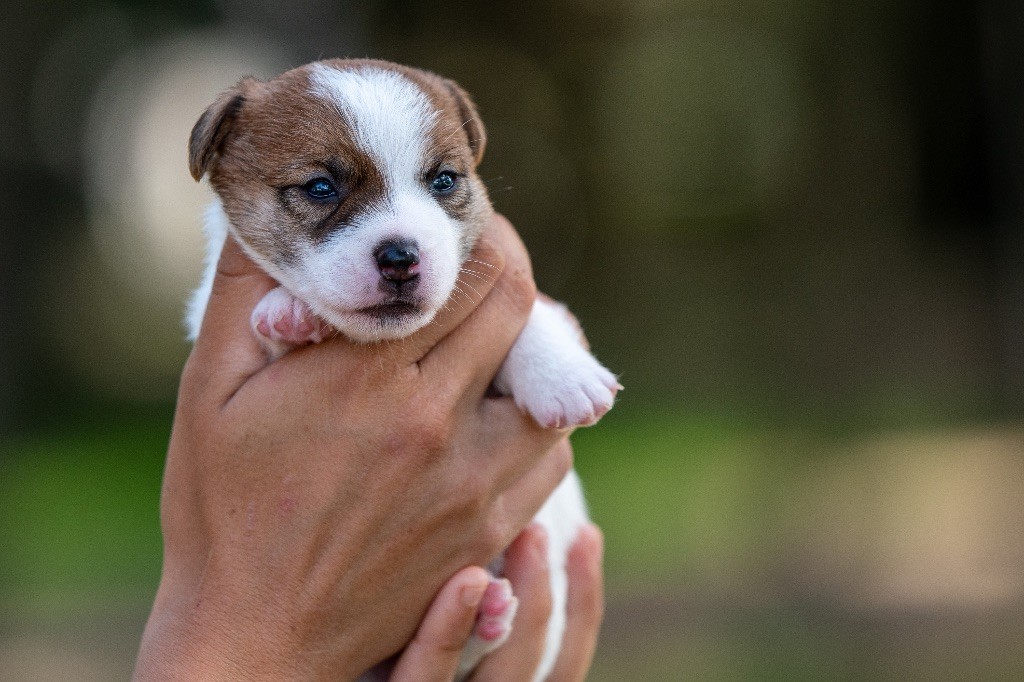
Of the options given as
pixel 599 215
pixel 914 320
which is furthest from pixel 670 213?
pixel 914 320

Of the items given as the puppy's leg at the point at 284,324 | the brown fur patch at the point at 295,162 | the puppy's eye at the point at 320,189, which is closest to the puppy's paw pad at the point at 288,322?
the puppy's leg at the point at 284,324

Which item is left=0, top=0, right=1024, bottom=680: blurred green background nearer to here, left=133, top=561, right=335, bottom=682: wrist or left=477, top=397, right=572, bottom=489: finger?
left=477, top=397, right=572, bottom=489: finger

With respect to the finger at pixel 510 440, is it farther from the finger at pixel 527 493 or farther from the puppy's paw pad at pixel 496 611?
the puppy's paw pad at pixel 496 611

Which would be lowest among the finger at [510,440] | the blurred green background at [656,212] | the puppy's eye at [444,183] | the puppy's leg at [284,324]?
the blurred green background at [656,212]

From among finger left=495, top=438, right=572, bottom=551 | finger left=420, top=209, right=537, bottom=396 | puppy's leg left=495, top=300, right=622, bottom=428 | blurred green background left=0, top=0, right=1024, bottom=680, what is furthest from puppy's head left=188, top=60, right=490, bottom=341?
blurred green background left=0, top=0, right=1024, bottom=680

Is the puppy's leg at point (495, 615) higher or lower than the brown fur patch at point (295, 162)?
lower

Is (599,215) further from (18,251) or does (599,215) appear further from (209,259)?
(209,259)

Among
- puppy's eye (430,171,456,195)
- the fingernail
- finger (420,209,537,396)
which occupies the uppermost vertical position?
puppy's eye (430,171,456,195)

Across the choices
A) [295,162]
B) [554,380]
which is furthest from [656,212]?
[295,162]
